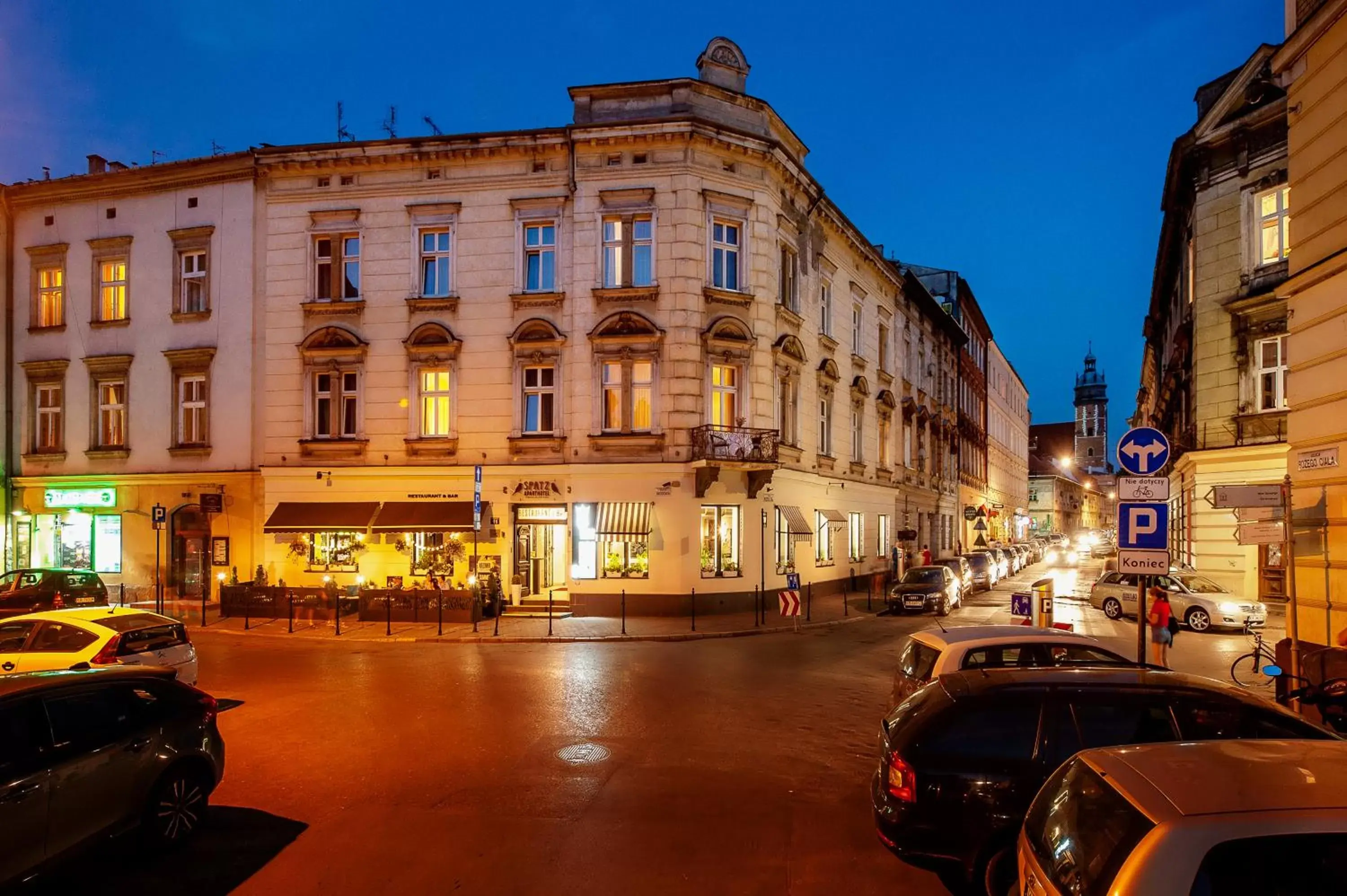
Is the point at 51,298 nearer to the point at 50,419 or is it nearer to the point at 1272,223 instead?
the point at 50,419

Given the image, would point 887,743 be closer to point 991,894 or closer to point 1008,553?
point 991,894

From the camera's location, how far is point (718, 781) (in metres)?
8.45

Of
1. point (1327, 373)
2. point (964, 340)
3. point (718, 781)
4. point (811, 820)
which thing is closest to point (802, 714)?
point (718, 781)

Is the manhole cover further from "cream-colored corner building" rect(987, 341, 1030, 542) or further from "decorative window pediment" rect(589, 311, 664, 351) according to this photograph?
"cream-colored corner building" rect(987, 341, 1030, 542)

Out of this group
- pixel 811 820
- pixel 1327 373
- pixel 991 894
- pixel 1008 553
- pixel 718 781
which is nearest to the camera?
pixel 991 894

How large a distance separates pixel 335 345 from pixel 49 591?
9974 mm

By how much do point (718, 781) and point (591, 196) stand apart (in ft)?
62.7

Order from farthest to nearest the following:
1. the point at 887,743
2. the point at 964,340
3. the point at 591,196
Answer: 1. the point at 964,340
2. the point at 591,196
3. the point at 887,743

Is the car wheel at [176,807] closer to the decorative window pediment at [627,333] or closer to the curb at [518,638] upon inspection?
the curb at [518,638]

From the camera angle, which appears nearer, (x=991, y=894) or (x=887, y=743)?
(x=991, y=894)

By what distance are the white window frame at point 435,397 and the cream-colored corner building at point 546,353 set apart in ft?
0.23

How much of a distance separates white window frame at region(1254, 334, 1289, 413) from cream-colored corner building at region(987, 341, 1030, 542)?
40.0 metres

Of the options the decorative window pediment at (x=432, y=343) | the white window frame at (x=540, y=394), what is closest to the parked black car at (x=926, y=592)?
the white window frame at (x=540, y=394)

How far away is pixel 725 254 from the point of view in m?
24.3
